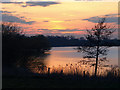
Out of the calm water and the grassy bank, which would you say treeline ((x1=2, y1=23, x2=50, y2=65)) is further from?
the grassy bank

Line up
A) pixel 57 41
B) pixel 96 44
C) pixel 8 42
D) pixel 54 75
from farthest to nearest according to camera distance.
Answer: pixel 57 41 < pixel 8 42 < pixel 96 44 < pixel 54 75

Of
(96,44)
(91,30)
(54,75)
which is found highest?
(91,30)

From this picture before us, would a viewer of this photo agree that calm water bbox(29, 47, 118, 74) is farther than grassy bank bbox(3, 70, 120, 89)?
Yes

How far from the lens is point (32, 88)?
8.62 metres

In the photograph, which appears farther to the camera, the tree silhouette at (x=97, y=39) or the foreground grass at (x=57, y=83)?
the tree silhouette at (x=97, y=39)

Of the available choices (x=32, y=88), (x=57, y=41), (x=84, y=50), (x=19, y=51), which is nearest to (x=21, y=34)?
(x=19, y=51)

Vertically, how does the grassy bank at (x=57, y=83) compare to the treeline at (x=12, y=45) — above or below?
below

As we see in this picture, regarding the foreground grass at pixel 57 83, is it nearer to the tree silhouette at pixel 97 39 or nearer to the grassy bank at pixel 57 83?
the grassy bank at pixel 57 83

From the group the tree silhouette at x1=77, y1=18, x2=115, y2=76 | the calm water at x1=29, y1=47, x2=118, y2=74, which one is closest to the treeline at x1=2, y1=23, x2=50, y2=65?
the calm water at x1=29, y1=47, x2=118, y2=74

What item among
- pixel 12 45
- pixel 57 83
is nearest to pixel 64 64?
pixel 12 45

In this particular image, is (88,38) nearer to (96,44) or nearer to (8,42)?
(96,44)

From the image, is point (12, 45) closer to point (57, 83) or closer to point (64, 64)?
point (57, 83)

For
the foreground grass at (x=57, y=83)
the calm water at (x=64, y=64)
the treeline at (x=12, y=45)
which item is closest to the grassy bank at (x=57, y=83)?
the foreground grass at (x=57, y=83)

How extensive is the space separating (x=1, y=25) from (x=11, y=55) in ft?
11.6
